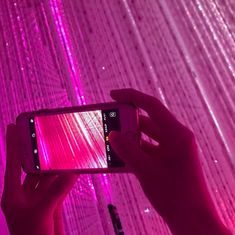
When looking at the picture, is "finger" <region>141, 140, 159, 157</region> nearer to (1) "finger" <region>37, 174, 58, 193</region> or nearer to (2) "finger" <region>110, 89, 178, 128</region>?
(2) "finger" <region>110, 89, 178, 128</region>

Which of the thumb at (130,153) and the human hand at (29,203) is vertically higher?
the thumb at (130,153)

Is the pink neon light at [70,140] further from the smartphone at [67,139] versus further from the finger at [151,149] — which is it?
the finger at [151,149]

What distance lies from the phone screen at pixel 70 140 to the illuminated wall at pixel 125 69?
161 millimetres

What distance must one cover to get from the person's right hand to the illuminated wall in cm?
29

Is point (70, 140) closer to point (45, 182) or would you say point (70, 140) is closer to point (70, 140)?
point (70, 140)

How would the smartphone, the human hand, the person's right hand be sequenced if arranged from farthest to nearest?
the smartphone → the human hand → the person's right hand

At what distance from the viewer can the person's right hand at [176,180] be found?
0.39m

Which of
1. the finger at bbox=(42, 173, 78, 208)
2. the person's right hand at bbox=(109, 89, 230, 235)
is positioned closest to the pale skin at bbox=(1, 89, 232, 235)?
the person's right hand at bbox=(109, 89, 230, 235)

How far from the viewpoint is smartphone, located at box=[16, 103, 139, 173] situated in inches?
23.6

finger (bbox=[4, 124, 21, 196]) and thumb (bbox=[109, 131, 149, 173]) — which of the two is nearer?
thumb (bbox=[109, 131, 149, 173])

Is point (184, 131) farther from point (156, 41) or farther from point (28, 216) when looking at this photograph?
point (156, 41)

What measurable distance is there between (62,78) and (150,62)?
219mm

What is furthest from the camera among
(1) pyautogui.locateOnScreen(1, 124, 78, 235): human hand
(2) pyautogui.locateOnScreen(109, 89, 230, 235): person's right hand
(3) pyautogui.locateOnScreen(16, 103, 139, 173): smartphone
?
(3) pyautogui.locateOnScreen(16, 103, 139, 173): smartphone

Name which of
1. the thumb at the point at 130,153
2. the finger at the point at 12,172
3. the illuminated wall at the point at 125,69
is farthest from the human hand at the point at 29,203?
the illuminated wall at the point at 125,69
